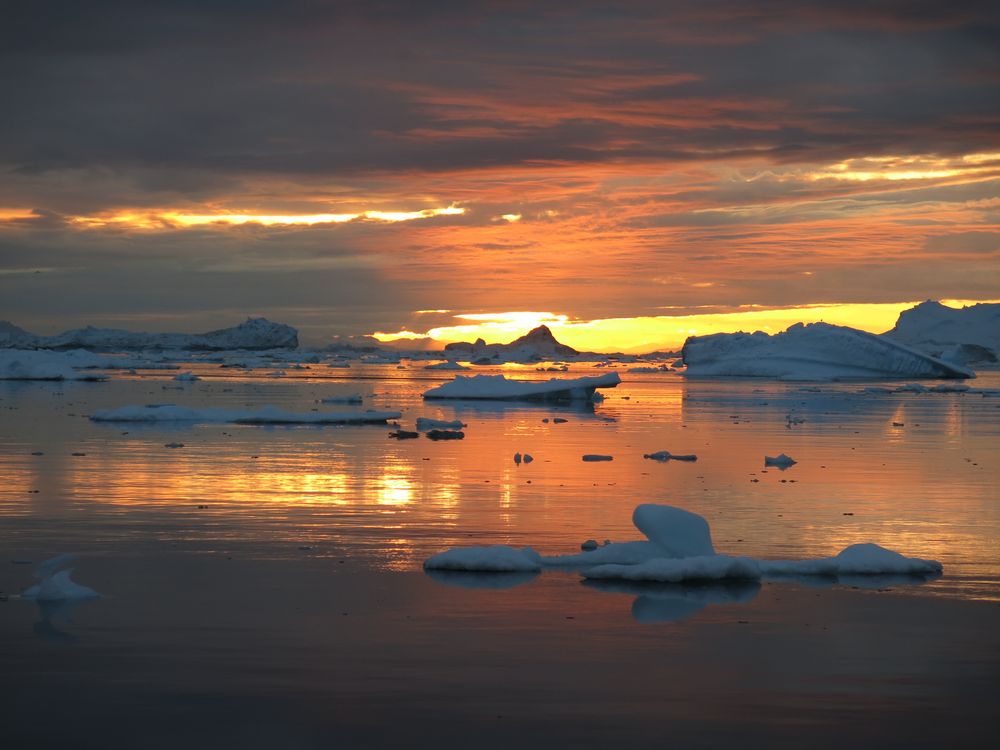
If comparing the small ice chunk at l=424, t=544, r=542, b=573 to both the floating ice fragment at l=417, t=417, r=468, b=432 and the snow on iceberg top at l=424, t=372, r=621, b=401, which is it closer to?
the floating ice fragment at l=417, t=417, r=468, b=432

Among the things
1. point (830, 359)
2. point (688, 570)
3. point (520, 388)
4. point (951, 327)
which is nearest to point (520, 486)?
point (688, 570)

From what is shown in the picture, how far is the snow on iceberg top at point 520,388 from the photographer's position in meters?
34.7

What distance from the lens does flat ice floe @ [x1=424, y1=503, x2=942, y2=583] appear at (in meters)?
8.23

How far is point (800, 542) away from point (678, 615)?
2.90 meters

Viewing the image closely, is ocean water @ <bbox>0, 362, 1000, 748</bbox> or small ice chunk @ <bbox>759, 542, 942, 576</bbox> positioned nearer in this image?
ocean water @ <bbox>0, 362, 1000, 748</bbox>

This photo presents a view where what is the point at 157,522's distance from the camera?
1040 centimetres

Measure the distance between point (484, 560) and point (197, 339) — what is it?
418 feet

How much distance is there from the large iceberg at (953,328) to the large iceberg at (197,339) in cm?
6324

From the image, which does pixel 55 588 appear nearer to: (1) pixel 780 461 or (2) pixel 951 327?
(1) pixel 780 461

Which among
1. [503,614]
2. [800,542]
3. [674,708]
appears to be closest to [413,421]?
[800,542]

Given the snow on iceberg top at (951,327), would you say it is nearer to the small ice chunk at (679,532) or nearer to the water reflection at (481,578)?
the small ice chunk at (679,532)

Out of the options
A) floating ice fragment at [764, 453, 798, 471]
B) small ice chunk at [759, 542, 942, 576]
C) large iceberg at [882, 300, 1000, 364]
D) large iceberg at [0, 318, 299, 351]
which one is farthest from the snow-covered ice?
large iceberg at [0, 318, 299, 351]

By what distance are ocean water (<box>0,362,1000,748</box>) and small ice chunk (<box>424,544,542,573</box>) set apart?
0.62 feet

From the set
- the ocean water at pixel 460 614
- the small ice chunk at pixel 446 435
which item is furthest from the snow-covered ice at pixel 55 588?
the small ice chunk at pixel 446 435
